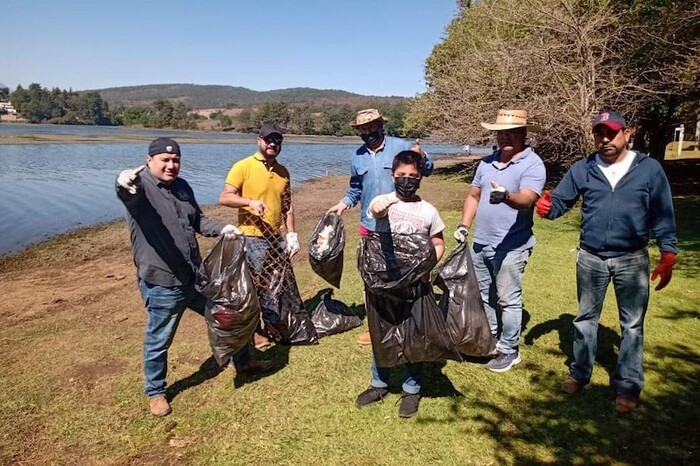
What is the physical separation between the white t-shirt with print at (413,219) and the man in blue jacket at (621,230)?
90 cm

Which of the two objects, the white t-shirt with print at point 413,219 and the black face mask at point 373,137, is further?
the black face mask at point 373,137

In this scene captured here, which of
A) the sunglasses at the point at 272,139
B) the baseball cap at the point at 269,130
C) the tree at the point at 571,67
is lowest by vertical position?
the sunglasses at the point at 272,139

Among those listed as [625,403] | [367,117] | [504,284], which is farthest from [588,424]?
[367,117]

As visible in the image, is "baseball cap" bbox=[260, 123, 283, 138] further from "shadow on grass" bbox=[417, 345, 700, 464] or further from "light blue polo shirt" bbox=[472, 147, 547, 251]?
"shadow on grass" bbox=[417, 345, 700, 464]

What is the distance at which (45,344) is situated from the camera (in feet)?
17.1

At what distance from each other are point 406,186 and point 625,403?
88.9 inches

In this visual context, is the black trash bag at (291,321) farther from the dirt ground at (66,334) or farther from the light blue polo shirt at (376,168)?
the light blue polo shirt at (376,168)

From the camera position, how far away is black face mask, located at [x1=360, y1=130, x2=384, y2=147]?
4305 millimetres

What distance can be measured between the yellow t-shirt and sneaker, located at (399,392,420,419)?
1.93 metres

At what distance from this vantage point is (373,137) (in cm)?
431

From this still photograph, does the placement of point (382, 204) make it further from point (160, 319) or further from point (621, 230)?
point (160, 319)

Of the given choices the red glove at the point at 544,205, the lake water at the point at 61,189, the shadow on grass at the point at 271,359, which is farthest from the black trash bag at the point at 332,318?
the lake water at the point at 61,189

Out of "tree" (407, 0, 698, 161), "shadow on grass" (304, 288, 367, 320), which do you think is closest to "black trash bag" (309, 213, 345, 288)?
"shadow on grass" (304, 288, 367, 320)

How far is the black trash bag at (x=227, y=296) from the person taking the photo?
11.9ft
